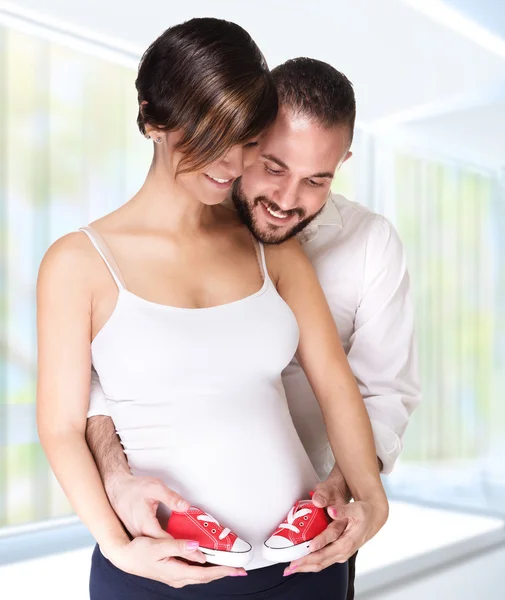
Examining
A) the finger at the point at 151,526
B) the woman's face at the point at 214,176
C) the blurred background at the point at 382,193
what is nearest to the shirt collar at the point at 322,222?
the woman's face at the point at 214,176

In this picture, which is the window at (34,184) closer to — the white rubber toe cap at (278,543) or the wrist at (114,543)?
the wrist at (114,543)

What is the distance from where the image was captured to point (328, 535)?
3.90 ft

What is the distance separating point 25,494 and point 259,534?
7.68 ft

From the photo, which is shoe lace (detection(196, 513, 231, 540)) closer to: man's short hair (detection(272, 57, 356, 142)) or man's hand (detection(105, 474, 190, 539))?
man's hand (detection(105, 474, 190, 539))

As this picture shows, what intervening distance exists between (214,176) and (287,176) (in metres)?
0.31

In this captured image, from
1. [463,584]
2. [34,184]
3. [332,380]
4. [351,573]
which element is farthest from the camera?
[463,584]

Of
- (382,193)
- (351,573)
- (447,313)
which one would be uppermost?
(351,573)

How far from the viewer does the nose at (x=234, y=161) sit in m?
1.25

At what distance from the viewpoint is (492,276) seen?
193 inches

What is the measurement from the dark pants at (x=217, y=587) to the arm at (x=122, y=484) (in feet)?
0.33

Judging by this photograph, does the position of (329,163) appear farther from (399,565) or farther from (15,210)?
(399,565)

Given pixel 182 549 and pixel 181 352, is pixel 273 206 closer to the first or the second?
pixel 181 352

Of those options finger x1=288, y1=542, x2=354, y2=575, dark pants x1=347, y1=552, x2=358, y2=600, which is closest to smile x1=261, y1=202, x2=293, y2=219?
finger x1=288, y1=542, x2=354, y2=575

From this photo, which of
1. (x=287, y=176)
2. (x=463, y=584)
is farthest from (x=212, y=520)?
(x=463, y=584)
